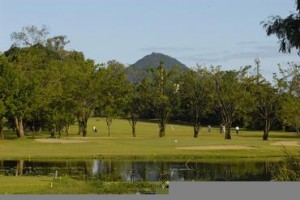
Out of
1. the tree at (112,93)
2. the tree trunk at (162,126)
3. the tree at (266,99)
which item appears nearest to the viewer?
the tree at (266,99)

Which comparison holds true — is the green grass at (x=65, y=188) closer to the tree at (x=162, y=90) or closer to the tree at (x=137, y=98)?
the tree at (x=162, y=90)

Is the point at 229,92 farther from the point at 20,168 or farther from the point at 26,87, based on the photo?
the point at 20,168

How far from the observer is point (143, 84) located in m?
69.9

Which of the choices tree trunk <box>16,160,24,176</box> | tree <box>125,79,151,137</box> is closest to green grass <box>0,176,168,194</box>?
tree trunk <box>16,160,24,176</box>

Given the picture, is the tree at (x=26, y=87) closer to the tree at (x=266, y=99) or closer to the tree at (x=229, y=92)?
the tree at (x=229, y=92)

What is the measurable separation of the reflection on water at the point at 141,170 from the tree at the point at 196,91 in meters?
35.3

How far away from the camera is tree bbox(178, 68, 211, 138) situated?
2734 inches

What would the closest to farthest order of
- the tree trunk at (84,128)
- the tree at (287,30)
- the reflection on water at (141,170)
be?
1. the tree at (287,30)
2. the reflection on water at (141,170)
3. the tree trunk at (84,128)

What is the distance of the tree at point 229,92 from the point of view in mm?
64875

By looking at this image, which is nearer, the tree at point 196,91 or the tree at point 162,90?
the tree at point 196,91

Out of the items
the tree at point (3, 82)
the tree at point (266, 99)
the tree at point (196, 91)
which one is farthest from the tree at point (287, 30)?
the tree at point (196, 91)

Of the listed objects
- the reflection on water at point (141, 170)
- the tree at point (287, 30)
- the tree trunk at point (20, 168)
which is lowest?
the reflection on water at point (141, 170)

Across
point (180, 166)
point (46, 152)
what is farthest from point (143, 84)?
point (180, 166)

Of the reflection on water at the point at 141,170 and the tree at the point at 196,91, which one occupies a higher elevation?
the tree at the point at 196,91
